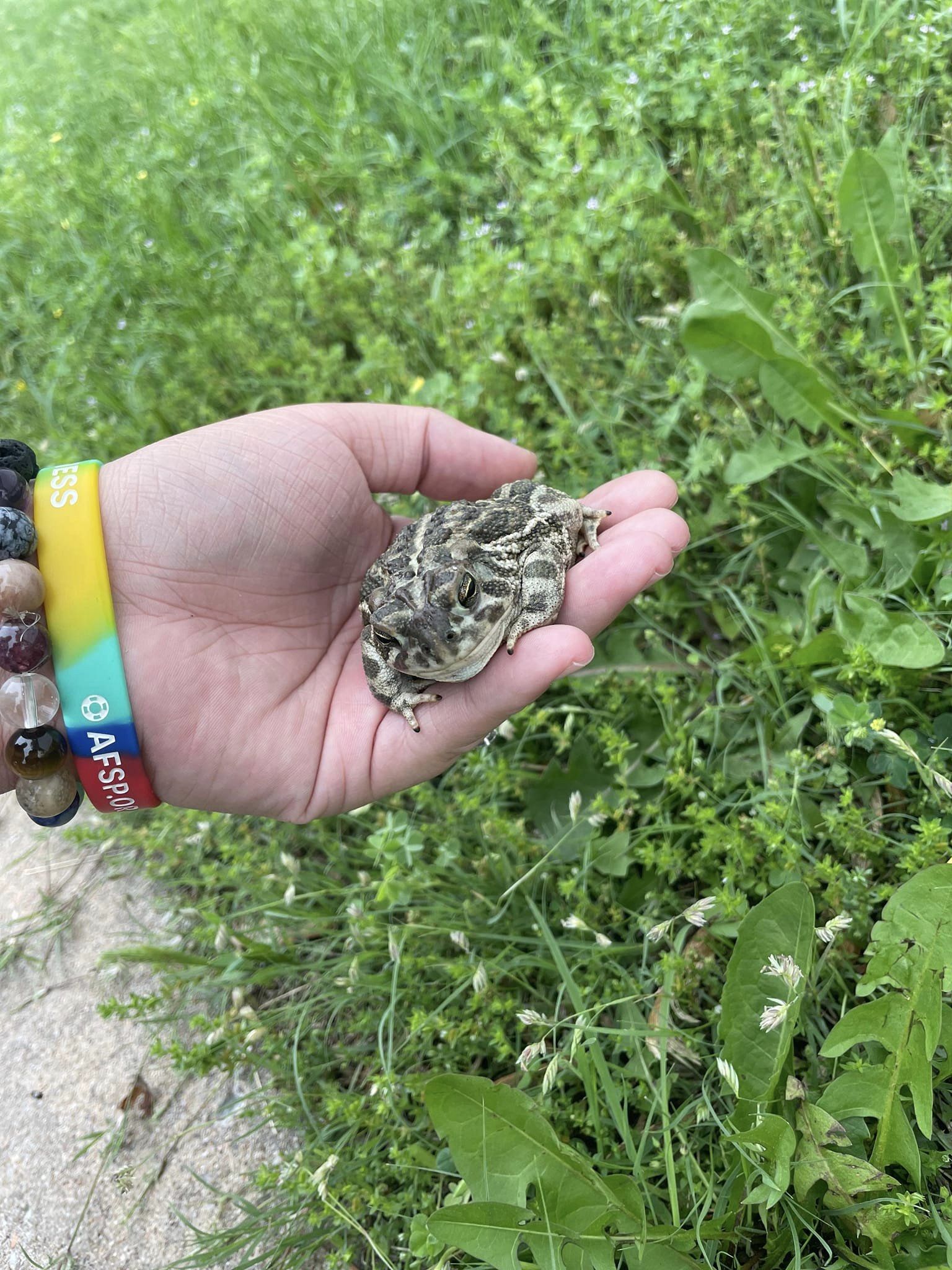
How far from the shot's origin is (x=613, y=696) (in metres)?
3.21

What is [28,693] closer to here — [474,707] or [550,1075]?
[474,707]

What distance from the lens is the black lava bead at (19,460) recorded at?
3010mm

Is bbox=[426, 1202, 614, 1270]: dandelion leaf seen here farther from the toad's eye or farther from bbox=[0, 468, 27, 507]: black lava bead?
bbox=[0, 468, 27, 507]: black lava bead

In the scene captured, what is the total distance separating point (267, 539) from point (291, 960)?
1511mm

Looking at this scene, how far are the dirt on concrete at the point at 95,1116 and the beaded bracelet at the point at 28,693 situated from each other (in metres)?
1.01

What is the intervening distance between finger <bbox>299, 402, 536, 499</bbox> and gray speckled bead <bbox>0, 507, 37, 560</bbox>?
1.07m

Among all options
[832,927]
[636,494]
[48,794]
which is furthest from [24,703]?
[832,927]

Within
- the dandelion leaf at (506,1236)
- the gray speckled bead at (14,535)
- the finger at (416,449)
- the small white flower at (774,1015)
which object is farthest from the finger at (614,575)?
the gray speckled bead at (14,535)

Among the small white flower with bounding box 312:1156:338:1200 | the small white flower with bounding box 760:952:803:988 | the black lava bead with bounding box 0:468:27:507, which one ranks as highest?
the black lava bead with bounding box 0:468:27:507

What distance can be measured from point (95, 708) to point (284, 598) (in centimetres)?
80

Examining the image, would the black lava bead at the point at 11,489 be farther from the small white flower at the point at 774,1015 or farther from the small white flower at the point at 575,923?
the small white flower at the point at 774,1015

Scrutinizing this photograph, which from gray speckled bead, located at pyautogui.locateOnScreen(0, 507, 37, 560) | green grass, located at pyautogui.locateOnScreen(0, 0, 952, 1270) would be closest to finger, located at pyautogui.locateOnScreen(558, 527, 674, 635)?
green grass, located at pyautogui.locateOnScreen(0, 0, 952, 1270)

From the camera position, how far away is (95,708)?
276 cm

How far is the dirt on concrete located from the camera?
2.90 m
